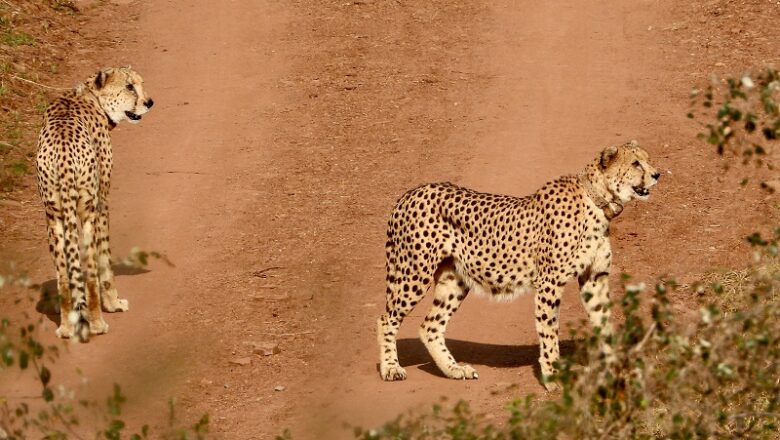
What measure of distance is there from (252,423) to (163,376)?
0.95 m

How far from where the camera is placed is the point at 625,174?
1148cm

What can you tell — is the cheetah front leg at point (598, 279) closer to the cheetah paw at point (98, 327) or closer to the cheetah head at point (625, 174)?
the cheetah head at point (625, 174)

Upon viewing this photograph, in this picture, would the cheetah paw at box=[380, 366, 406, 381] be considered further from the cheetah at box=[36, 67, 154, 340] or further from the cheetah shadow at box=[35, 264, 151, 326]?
the cheetah shadow at box=[35, 264, 151, 326]

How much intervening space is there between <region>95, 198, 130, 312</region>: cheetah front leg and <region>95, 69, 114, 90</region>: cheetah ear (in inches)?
42.7

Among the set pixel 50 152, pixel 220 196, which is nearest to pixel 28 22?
pixel 220 196

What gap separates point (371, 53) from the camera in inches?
803

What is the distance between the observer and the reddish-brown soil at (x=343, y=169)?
40.3 feet

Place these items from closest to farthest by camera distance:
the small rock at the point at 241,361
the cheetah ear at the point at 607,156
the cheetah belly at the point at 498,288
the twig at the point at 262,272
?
the cheetah ear at the point at 607,156 < the cheetah belly at the point at 498,288 < the small rock at the point at 241,361 < the twig at the point at 262,272

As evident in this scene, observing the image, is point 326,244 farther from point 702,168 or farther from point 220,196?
point 702,168

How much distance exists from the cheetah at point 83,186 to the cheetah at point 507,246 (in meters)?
2.65

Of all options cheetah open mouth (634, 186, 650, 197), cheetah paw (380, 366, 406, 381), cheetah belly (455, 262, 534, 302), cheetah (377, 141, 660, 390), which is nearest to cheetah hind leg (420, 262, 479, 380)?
cheetah (377, 141, 660, 390)

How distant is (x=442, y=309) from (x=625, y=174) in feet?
6.33

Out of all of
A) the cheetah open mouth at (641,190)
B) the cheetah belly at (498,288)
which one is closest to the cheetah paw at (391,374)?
the cheetah belly at (498,288)

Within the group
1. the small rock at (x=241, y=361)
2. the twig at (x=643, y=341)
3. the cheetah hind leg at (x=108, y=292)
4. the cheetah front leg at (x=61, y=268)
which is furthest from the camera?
the cheetah hind leg at (x=108, y=292)
